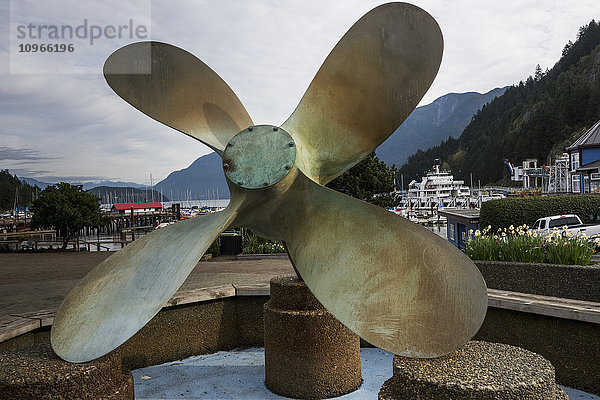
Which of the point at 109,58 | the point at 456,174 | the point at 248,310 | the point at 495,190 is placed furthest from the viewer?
the point at 456,174

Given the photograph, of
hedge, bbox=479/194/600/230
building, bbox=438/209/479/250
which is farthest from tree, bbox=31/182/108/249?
hedge, bbox=479/194/600/230

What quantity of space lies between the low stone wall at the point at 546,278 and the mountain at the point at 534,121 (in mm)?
72585

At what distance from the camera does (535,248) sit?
6.60 meters

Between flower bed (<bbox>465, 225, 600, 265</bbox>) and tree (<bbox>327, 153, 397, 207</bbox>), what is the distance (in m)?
11.1

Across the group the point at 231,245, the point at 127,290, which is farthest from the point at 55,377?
the point at 231,245

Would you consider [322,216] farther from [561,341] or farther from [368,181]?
[368,181]

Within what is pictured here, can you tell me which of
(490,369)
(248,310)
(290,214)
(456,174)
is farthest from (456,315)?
(456,174)

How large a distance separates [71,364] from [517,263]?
18.0 ft

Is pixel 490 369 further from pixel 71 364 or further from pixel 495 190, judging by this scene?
pixel 495 190

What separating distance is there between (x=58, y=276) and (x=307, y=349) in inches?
383

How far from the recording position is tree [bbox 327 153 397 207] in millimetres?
18516

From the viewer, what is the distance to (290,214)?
3.68m

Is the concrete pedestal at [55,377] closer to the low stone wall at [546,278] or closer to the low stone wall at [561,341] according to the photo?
the low stone wall at [561,341]

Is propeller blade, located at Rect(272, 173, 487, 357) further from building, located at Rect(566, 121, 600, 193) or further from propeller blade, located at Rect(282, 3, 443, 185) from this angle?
building, located at Rect(566, 121, 600, 193)
